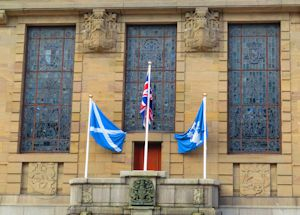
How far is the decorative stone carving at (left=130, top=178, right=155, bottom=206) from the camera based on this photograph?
2552 cm

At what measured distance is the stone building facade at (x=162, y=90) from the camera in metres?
28.7

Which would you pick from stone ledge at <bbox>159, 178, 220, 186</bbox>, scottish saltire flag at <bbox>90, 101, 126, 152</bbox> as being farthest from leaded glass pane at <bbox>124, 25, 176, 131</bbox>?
stone ledge at <bbox>159, 178, 220, 186</bbox>

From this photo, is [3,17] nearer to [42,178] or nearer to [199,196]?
[42,178]

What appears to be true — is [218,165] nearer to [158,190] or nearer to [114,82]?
[158,190]

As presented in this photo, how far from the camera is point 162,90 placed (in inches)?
1180

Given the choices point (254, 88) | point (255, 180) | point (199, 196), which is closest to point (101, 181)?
point (199, 196)

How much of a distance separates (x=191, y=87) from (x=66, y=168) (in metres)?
6.59

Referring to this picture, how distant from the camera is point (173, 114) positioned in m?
29.6

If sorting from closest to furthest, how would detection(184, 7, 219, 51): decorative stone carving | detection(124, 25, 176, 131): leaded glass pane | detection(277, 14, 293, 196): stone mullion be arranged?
detection(277, 14, 293, 196): stone mullion < detection(184, 7, 219, 51): decorative stone carving < detection(124, 25, 176, 131): leaded glass pane

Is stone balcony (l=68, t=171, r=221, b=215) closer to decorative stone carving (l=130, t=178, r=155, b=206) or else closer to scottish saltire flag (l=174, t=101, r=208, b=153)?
decorative stone carving (l=130, t=178, r=155, b=206)

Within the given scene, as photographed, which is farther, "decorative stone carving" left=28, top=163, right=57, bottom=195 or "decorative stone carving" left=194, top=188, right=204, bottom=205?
"decorative stone carving" left=28, top=163, right=57, bottom=195

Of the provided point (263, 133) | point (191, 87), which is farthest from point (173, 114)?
point (263, 133)

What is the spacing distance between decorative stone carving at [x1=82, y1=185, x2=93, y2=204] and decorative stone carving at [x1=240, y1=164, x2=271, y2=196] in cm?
674

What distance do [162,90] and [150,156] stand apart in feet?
10.0
